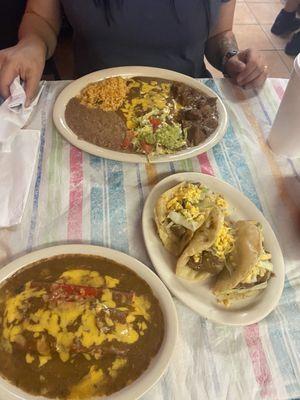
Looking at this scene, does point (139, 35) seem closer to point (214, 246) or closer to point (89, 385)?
point (214, 246)

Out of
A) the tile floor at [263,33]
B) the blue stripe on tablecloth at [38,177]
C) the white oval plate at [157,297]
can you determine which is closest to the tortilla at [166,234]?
the white oval plate at [157,297]

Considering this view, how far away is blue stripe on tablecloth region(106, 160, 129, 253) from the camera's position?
1.01 meters

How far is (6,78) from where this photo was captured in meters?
1.25

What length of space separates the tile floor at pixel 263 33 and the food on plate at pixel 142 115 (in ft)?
6.38

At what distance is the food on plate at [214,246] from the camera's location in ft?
3.01

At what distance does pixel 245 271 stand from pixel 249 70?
851mm

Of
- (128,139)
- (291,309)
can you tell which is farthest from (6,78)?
(291,309)

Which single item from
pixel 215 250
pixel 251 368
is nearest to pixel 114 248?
pixel 215 250

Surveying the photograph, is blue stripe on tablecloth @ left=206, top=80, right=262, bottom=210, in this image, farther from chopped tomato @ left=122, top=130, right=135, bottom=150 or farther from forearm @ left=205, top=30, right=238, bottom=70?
forearm @ left=205, top=30, right=238, bottom=70

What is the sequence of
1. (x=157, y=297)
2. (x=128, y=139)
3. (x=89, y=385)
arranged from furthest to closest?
(x=128, y=139) < (x=157, y=297) < (x=89, y=385)

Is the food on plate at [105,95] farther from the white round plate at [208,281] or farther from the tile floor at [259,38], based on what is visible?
the tile floor at [259,38]

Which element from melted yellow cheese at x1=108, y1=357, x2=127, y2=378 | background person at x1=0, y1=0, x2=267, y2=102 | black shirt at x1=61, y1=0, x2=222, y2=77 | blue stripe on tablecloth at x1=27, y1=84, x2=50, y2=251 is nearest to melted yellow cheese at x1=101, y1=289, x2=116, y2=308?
melted yellow cheese at x1=108, y1=357, x2=127, y2=378

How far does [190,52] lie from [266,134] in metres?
0.51

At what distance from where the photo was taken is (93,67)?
5.36 ft
